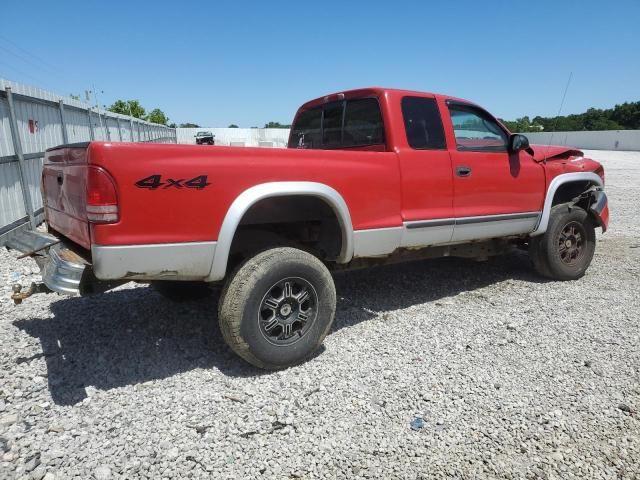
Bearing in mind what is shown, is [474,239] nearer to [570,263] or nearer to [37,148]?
[570,263]

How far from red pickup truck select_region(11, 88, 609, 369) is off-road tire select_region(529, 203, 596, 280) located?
0.02m

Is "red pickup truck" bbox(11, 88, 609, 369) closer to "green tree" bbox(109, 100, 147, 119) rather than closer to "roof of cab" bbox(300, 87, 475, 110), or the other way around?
"roof of cab" bbox(300, 87, 475, 110)

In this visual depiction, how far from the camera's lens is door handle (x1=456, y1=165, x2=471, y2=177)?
4.05m

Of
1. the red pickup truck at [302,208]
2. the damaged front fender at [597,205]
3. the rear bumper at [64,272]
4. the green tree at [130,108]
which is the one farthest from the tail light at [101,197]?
the green tree at [130,108]

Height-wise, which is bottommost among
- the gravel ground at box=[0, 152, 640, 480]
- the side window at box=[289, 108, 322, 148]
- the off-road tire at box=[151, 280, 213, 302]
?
the gravel ground at box=[0, 152, 640, 480]

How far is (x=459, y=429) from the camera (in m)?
2.58

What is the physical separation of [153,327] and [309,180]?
1.88 m

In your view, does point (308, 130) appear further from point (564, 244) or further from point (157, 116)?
point (157, 116)

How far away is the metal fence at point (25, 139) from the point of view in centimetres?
671

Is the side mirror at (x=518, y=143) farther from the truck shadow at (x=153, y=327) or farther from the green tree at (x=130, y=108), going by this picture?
the green tree at (x=130, y=108)

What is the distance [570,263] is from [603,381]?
2473mm

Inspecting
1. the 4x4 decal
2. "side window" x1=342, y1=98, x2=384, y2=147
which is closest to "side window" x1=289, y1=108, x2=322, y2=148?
"side window" x1=342, y1=98, x2=384, y2=147

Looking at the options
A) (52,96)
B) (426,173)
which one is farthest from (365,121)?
(52,96)

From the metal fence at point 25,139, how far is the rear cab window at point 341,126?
4493 mm
